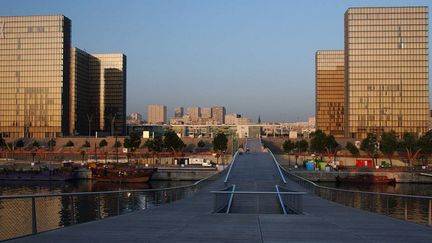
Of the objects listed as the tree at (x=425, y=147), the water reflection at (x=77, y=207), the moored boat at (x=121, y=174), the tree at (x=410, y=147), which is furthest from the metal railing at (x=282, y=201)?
the tree at (x=410, y=147)

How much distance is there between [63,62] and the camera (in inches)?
5812

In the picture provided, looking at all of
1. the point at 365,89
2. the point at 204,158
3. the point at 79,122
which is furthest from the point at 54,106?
the point at 365,89

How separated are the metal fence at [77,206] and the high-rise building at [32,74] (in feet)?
390

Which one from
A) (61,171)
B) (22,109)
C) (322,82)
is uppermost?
(322,82)

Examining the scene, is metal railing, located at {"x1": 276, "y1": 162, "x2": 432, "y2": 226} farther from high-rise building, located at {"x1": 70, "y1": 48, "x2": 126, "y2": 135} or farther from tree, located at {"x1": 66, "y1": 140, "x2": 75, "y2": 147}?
high-rise building, located at {"x1": 70, "y1": 48, "x2": 126, "y2": 135}

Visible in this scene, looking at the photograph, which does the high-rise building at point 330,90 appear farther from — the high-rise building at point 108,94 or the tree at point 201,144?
the high-rise building at point 108,94

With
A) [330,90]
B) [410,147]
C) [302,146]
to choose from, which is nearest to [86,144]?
[302,146]

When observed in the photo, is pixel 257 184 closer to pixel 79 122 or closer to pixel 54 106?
pixel 54 106

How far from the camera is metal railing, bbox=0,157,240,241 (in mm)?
13484

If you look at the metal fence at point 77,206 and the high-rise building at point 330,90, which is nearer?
the metal fence at point 77,206

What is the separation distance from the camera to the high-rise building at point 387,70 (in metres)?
140

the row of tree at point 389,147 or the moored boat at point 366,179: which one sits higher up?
the row of tree at point 389,147

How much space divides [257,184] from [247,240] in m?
28.8

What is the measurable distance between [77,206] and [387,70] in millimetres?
130983
